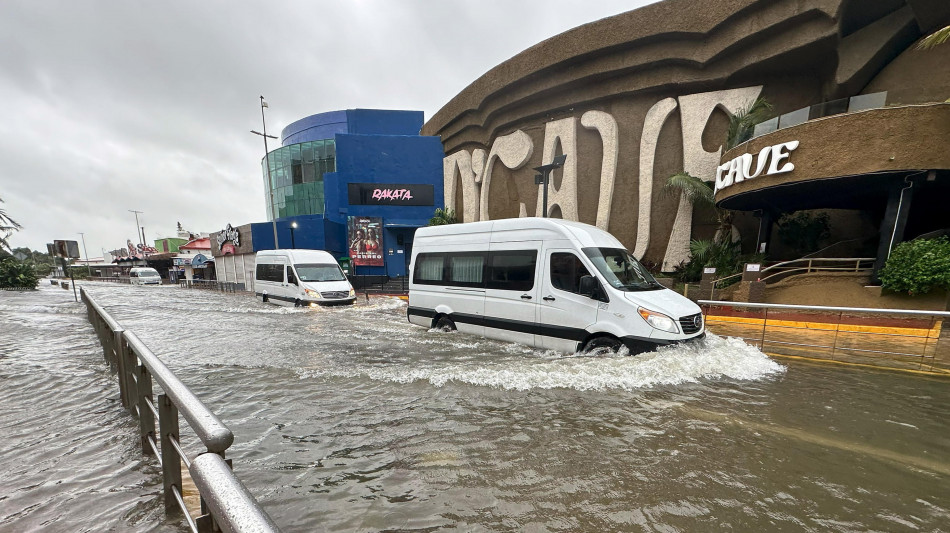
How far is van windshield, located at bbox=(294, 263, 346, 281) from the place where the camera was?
42.5 feet

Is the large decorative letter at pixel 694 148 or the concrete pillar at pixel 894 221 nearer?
the concrete pillar at pixel 894 221

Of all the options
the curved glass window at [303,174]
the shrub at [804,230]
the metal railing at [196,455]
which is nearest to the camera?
the metal railing at [196,455]

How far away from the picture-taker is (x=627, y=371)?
4941 millimetres

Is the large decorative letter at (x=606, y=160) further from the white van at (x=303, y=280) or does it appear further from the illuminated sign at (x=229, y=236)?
the illuminated sign at (x=229, y=236)

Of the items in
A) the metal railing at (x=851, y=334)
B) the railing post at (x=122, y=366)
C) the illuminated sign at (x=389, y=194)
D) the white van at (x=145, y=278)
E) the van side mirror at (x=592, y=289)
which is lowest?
the white van at (x=145, y=278)

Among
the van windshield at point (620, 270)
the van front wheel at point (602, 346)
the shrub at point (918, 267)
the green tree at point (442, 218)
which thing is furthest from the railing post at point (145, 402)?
the green tree at point (442, 218)

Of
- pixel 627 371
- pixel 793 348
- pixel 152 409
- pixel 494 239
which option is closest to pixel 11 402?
pixel 152 409

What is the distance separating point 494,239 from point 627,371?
11.5 ft

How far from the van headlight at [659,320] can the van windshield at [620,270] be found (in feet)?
1.84

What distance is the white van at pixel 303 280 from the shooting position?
486 inches

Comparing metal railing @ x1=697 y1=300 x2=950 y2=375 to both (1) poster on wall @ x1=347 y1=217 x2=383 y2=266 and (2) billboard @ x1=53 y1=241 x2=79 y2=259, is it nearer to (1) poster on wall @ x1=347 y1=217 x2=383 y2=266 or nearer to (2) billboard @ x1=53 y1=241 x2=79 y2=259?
(1) poster on wall @ x1=347 y1=217 x2=383 y2=266

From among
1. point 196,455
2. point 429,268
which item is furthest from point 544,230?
point 196,455

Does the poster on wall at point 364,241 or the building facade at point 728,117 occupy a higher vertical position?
the building facade at point 728,117

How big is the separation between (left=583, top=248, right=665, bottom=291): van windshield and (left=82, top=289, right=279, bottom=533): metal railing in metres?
5.37
